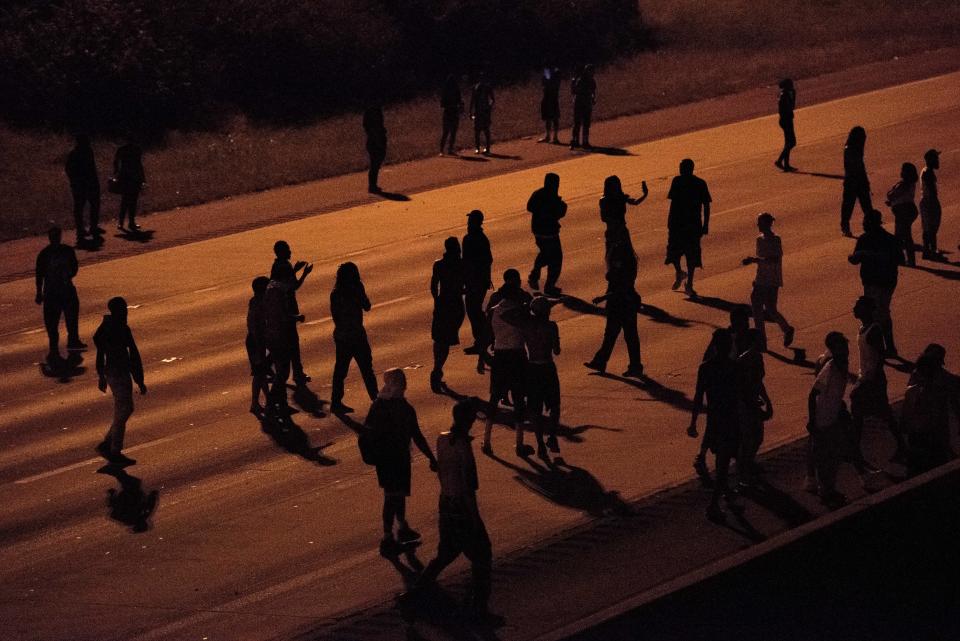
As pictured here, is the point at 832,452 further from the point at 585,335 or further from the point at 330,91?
the point at 330,91

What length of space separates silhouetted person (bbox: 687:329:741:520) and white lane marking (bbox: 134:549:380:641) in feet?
9.53

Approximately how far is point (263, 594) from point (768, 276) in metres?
9.09

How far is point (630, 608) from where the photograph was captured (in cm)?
1111

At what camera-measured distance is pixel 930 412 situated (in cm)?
1527

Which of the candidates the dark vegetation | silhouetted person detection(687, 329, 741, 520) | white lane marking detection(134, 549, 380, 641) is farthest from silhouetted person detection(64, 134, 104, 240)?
silhouetted person detection(687, 329, 741, 520)

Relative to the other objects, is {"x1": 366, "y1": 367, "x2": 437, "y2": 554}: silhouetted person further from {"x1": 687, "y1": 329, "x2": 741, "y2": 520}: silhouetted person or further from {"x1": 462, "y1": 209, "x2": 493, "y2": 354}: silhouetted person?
{"x1": 462, "y1": 209, "x2": 493, "y2": 354}: silhouetted person

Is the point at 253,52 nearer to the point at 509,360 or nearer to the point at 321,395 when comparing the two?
the point at 321,395

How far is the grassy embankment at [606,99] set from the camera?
37.0 metres

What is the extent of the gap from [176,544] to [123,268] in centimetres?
1429

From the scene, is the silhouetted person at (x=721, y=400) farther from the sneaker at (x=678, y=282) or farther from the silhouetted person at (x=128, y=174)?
the silhouetted person at (x=128, y=174)

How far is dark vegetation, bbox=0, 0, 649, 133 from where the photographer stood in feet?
150

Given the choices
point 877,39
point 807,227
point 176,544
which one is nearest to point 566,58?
point 877,39

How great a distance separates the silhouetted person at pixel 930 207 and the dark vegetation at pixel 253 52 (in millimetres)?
23438

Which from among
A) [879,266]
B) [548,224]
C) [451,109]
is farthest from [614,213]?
[451,109]
